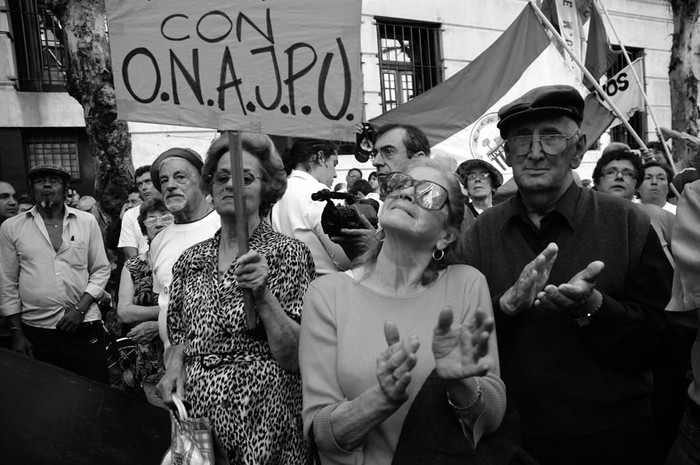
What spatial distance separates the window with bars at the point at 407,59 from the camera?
14.0 metres

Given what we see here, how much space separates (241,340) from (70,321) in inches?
127

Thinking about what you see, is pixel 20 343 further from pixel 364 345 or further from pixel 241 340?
pixel 364 345

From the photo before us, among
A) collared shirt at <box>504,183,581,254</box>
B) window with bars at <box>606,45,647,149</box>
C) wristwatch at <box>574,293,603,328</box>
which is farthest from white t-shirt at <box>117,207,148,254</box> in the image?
window with bars at <box>606,45,647,149</box>

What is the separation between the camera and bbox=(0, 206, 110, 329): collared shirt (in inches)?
197

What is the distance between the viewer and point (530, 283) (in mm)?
1929

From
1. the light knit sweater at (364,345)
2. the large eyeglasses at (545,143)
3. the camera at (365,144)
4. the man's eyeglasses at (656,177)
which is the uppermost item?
the camera at (365,144)

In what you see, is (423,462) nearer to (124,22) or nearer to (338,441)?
A: (338,441)

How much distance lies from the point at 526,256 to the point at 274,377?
1.00 meters

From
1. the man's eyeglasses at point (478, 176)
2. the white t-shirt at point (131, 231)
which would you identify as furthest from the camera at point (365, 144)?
the white t-shirt at point (131, 231)

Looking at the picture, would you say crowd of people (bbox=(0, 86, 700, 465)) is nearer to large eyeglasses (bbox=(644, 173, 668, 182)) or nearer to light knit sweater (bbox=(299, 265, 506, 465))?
light knit sweater (bbox=(299, 265, 506, 465))

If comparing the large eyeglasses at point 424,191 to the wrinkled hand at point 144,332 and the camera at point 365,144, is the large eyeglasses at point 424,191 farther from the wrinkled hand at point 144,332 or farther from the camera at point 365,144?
the camera at point 365,144

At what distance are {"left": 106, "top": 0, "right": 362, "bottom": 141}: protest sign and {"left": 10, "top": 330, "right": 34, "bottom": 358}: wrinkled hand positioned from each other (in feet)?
10.9

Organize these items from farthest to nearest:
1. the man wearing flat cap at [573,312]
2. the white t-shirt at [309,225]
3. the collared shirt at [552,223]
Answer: the white t-shirt at [309,225] < the collared shirt at [552,223] < the man wearing flat cap at [573,312]

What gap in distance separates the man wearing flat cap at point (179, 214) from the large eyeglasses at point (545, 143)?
5.57 feet
